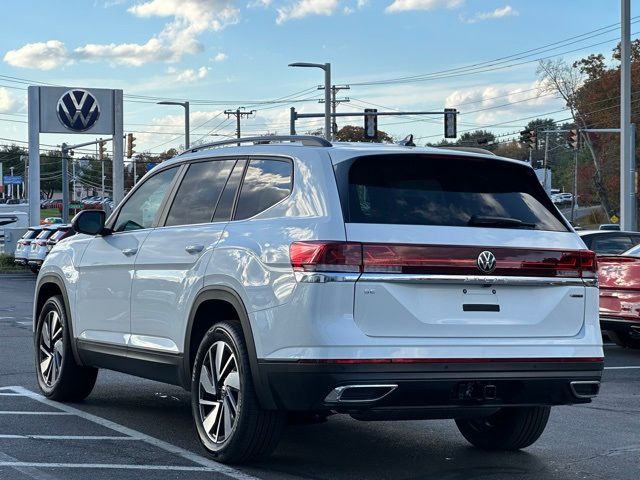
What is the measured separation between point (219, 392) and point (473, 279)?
1692mm

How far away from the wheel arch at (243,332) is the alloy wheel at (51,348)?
7.31ft

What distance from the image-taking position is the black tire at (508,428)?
7227 millimetres

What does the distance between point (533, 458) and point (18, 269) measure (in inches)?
1313

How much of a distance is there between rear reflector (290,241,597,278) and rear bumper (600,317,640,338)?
775 centimetres

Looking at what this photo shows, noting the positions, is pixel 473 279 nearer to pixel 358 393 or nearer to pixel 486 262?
pixel 486 262

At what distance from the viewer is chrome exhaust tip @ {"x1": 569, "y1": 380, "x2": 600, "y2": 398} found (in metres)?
6.33

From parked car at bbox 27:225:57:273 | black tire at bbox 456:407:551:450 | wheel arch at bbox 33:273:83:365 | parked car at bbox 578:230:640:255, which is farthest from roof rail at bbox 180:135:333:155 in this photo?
parked car at bbox 27:225:57:273

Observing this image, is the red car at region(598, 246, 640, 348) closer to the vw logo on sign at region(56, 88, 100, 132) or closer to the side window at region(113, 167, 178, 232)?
the side window at region(113, 167, 178, 232)

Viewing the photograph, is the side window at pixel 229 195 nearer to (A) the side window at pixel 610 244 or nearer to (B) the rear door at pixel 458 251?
(B) the rear door at pixel 458 251

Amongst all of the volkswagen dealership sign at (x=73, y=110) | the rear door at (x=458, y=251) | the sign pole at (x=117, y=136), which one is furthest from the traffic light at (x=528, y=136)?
the rear door at (x=458, y=251)

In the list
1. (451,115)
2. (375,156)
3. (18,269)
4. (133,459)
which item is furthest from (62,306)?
(451,115)

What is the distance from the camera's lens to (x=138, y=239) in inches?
311

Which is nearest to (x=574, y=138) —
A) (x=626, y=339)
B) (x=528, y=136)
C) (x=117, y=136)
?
(x=528, y=136)

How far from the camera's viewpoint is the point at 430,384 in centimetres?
Answer: 595
